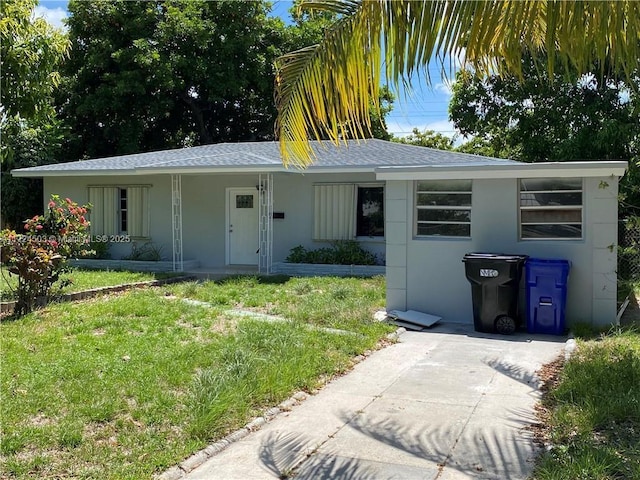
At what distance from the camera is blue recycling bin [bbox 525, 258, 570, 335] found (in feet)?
27.4

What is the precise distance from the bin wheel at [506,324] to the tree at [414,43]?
14.7ft

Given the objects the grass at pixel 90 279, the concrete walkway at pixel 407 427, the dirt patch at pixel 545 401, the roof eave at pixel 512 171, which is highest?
the roof eave at pixel 512 171

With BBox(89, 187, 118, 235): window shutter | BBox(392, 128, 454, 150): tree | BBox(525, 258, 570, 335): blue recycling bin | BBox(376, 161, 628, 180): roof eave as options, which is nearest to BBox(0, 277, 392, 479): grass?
BBox(525, 258, 570, 335): blue recycling bin

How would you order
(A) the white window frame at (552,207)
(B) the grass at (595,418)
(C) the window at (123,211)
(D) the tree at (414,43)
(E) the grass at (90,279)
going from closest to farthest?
1. (B) the grass at (595,418)
2. (D) the tree at (414,43)
3. (A) the white window frame at (552,207)
4. (E) the grass at (90,279)
5. (C) the window at (123,211)

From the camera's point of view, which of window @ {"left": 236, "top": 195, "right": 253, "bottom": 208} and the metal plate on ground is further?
window @ {"left": 236, "top": 195, "right": 253, "bottom": 208}

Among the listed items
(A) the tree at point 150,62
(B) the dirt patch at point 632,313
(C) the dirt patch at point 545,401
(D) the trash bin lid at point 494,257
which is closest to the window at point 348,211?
(B) the dirt patch at point 632,313

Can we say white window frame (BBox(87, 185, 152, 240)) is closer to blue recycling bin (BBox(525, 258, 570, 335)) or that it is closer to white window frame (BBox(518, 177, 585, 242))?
white window frame (BBox(518, 177, 585, 242))

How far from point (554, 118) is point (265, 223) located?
10.4 metres

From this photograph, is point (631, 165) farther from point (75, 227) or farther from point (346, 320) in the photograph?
point (75, 227)

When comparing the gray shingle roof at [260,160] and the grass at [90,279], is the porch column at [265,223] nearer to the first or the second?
the gray shingle roof at [260,160]

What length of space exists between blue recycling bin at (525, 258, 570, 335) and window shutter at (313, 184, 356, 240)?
7.21 m

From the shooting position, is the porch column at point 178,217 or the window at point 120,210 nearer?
the porch column at point 178,217

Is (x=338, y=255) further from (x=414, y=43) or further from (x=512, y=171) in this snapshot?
(x=414, y=43)

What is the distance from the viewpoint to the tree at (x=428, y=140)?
37469mm
